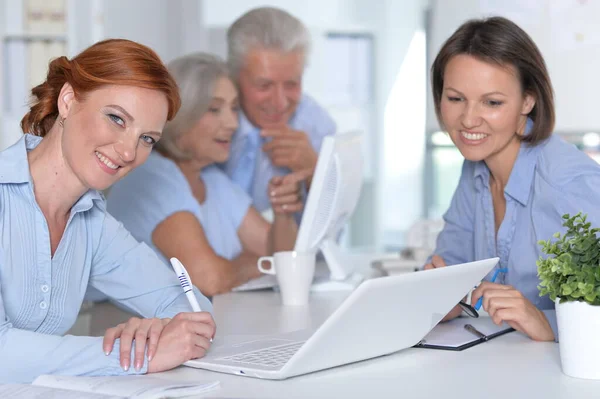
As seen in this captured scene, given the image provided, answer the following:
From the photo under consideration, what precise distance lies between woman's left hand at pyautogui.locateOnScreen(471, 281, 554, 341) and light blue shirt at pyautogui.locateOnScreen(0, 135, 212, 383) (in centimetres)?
55

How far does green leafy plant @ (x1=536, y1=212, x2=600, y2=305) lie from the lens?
1.15m

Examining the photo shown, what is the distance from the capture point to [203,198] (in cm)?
278

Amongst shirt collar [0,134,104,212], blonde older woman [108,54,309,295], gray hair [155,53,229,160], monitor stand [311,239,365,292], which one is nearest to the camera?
shirt collar [0,134,104,212]

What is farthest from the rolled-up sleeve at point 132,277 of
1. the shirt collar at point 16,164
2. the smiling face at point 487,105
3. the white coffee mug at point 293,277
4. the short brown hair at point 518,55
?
the short brown hair at point 518,55

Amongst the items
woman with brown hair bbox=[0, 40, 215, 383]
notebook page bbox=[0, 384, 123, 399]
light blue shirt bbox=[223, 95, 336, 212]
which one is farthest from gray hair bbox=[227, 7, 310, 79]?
notebook page bbox=[0, 384, 123, 399]

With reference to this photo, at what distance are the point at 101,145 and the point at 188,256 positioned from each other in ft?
3.45

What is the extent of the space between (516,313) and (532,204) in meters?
0.37

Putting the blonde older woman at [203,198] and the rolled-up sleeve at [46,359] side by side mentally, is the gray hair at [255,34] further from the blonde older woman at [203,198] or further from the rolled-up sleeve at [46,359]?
the rolled-up sleeve at [46,359]

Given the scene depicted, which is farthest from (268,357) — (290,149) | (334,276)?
(290,149)

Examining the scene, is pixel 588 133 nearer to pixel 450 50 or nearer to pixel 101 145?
pixel 450 50

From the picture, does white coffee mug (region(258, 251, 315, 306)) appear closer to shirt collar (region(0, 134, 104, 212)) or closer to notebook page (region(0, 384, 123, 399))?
shirt collar (region(0, 134, 104, 212))

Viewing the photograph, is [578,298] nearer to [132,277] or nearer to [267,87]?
[132,277]

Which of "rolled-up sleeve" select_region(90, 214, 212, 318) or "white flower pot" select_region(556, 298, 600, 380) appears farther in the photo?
"rolled-up sleeve" select_region(90, 214, 212, 318)

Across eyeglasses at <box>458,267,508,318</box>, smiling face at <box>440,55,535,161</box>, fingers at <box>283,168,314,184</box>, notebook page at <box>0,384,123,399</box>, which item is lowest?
eyeglasses at <box>458,267,508,318</box>
